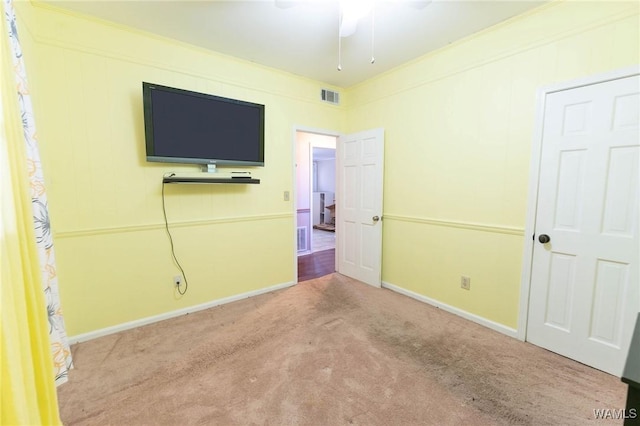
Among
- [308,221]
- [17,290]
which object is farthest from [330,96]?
[17,290]

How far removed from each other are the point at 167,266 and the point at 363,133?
277 centimetres

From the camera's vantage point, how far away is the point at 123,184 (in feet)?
8.15

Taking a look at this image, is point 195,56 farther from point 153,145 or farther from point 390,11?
point 390,11

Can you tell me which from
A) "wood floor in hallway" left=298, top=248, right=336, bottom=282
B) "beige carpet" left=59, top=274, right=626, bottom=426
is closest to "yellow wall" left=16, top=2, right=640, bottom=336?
"beige carpet" left=59, top=274, right=626, bottom=426

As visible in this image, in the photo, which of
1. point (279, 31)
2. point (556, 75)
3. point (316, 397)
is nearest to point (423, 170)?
point (556, 75)

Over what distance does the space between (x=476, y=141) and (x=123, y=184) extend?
10.7 feet

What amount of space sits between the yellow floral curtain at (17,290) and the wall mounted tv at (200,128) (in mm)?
989

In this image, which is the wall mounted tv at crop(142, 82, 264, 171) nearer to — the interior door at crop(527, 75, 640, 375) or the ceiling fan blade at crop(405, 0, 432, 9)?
the ceiling fan blade at crop(405, 0, 432, 9)

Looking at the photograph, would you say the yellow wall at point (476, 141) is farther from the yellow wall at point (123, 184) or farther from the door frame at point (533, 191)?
the yellow wall at point (123, 184)

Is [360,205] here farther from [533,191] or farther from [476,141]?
[533,191]

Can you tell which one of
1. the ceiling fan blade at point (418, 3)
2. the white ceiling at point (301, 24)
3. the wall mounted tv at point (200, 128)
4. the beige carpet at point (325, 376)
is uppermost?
the white ceiling at point (301, 24)

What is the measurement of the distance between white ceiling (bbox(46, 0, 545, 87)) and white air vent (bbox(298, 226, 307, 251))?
9.94 feet

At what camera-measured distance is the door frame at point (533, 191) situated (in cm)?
206

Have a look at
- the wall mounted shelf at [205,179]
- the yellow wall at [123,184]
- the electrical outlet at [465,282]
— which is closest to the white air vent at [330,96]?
the yellow wall at [123,184]
